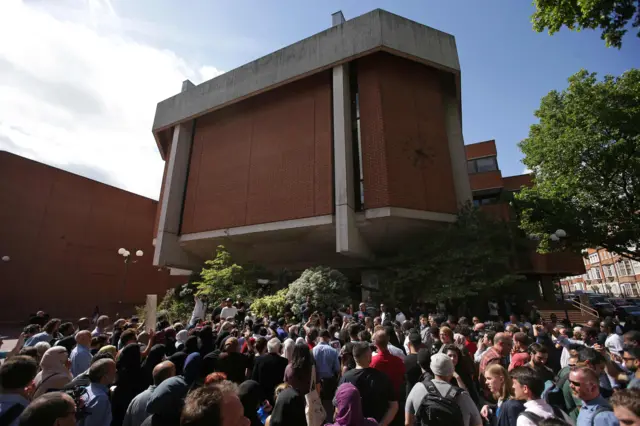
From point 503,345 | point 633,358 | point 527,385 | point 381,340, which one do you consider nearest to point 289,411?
point 381,340

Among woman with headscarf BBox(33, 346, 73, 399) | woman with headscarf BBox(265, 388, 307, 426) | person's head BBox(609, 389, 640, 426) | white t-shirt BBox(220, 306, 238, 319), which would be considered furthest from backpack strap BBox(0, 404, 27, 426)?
white t-shirt BBox(220, 306, 238, 319)

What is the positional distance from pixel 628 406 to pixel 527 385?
748 mm

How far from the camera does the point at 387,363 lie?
12.5 feet

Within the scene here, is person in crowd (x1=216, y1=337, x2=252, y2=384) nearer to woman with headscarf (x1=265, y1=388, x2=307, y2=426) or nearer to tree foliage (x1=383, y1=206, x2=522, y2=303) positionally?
woman with headscarf (x1=265, y1=388, x2=307, y2=426)

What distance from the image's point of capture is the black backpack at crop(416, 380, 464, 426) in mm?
2457

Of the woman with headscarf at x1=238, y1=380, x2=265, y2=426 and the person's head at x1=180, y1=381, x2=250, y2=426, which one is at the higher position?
the person's head at x1=180, y1=381, x2=250, y2=426

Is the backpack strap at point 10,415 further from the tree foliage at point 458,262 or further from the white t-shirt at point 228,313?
the tree foliage at point 458,262

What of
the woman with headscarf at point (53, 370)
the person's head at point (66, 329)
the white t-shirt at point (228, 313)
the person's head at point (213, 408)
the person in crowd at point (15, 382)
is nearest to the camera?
the person's head at point (213, 408)

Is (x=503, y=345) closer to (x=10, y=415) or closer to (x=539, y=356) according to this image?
(x=539, y=356)

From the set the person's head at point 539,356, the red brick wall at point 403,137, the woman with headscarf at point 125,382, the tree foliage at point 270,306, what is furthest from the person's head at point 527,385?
the red brick wall at point 403,137

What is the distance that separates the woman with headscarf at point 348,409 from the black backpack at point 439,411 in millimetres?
427

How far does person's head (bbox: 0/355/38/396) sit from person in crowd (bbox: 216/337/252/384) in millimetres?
1753

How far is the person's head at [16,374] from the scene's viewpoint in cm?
257

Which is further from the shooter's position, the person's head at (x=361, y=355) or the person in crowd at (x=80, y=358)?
the person in crowd at (x=80, y=358)
